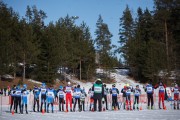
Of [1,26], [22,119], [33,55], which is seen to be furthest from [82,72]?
[22,119]

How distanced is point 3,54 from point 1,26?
232 inches

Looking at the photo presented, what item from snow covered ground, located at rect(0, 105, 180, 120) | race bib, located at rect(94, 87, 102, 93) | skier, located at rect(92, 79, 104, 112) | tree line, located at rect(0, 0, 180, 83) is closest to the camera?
snow covered ground, located at rect(0, 105, 180, 120)

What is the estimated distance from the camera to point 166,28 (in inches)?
2375

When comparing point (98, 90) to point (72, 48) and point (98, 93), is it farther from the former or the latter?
point (72, 48)

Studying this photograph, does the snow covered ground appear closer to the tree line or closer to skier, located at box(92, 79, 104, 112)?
skier, located at box(92, 79, 104, 112)

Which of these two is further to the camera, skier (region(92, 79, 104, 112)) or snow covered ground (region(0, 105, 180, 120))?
skier (region(92, 79, 104, 112))

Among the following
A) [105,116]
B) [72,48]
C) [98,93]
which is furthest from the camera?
[72,48]

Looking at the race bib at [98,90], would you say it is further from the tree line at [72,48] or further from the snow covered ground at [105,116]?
the tree line at [72,48]

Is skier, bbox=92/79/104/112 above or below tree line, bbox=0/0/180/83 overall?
below

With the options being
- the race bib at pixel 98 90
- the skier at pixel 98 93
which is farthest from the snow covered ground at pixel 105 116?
the race bib at pixel 98 90

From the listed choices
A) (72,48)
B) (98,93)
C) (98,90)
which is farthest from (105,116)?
(72,48)

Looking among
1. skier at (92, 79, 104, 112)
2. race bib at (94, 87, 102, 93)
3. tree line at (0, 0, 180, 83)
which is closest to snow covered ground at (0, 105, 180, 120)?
skier at (92, 79, 104, 112)

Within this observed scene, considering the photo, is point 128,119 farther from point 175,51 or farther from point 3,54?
point 175,51

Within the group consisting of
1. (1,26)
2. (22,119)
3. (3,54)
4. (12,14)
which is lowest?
(22,119)
